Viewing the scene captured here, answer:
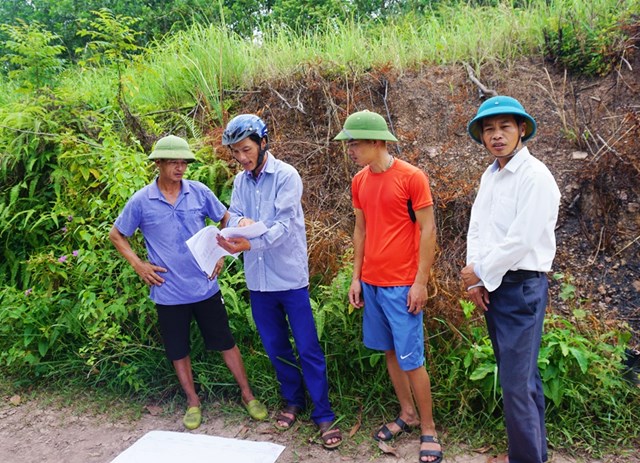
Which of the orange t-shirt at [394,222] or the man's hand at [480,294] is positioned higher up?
the orange t-shirt at [394,222]

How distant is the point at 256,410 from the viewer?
3568 millimetres

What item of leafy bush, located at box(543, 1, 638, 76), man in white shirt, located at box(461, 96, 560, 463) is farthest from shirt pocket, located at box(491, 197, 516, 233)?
leafy bush, located at box(543, 1, 638, 76)

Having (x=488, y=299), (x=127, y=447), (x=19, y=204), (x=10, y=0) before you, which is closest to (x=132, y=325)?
(x=127, y=447)

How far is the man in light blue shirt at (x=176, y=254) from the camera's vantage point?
3361mm

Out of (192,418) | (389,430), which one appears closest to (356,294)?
(389,430)

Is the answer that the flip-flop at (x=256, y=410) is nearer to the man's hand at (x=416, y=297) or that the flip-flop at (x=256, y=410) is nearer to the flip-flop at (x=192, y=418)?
the flip-flop at (x=192, y=418)

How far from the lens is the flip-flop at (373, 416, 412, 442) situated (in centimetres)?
320

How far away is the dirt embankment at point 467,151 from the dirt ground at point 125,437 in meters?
1.01

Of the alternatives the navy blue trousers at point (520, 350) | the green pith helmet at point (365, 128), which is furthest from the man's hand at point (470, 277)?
the green pith helmet at point (365, 128)

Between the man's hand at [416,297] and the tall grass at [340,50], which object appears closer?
the man's hand at [416,297]

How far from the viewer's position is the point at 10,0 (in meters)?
21.5

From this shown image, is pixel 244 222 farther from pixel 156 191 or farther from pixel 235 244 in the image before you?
pixel 156 191

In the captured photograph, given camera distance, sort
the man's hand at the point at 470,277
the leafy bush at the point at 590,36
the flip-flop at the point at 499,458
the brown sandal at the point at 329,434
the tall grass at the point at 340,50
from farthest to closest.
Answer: the tall grass at the point at 340,50 → the leafy bush at the point at 590,36 → the brown sandal at the point at 329,434 → the flip-flop at the point at 499,458 → the man's hand at the point at 470,277

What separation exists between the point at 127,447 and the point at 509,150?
3006 millimetres
